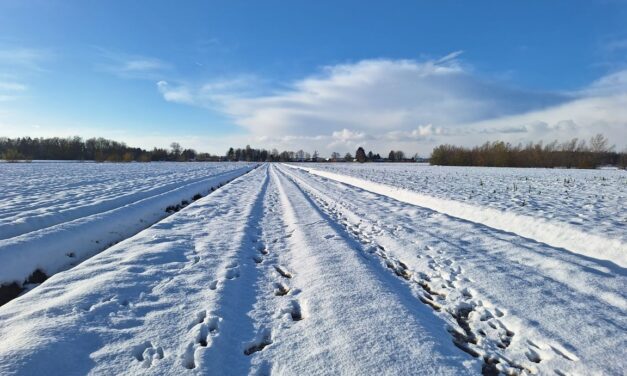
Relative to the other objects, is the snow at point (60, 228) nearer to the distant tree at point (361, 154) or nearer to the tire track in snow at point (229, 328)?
the tire track in snow at point (229, 328)

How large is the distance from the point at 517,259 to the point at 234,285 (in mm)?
Answer: 5131

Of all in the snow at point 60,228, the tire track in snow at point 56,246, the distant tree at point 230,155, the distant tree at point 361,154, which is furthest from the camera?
the distant tree at point 230,155

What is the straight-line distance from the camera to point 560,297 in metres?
4.48

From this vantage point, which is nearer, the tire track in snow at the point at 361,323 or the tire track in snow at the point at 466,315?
the tire track in snow at the point at 361,323

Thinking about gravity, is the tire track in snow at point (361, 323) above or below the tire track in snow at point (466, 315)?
above

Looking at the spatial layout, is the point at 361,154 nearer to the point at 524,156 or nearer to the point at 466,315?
the point at 524,156

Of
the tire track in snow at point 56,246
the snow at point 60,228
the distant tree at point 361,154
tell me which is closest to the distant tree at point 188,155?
the distant tree at point 361,154

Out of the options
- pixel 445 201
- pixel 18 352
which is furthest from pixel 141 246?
pixel 445 201

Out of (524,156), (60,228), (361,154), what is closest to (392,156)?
(361,154)

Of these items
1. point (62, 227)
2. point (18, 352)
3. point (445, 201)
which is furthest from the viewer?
point (445, 201)

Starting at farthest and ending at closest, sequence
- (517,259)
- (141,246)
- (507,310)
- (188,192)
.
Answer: (188,192) → (141,246) → (517,259) → (507,310)

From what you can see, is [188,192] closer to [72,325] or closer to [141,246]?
[141,246]

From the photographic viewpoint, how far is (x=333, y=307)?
13.9 ft

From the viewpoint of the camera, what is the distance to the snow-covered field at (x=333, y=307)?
A: 317 centimetres
